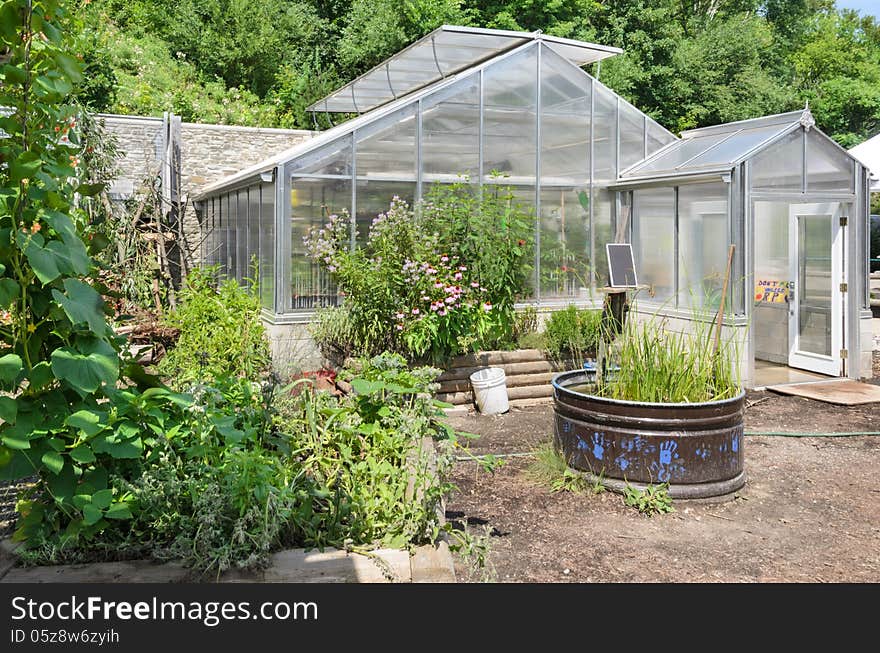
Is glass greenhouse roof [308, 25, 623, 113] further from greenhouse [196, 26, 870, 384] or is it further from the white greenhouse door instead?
the white greenhouse door

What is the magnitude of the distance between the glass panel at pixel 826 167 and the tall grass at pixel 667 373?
4.51 m

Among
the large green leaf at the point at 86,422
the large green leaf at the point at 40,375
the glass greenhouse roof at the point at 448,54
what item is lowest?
the large green leaf at the point at 86,422

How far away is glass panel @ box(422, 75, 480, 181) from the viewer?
354 inches

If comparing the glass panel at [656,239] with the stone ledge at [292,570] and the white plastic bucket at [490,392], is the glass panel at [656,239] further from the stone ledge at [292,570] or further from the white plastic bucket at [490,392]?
the stone ledge at [292,570]

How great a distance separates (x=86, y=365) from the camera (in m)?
2.65

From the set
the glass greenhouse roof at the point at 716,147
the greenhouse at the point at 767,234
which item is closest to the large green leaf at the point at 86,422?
the greenhouse at the point at 767,234

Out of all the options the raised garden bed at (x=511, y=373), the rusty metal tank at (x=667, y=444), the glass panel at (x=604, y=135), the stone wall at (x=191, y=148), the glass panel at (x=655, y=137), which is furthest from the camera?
the stone wall at (x=191, y=148)

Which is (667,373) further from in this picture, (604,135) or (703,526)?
(604,135)

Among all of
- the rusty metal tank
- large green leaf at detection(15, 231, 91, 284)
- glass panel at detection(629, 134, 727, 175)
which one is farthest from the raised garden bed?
large green leaf at detection(15, 231, 91, 284)

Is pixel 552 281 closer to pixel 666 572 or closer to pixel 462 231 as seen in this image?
pixel 462 231

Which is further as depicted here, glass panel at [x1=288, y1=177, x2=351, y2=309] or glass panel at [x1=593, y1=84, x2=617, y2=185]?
glass panel at [x1=593, y1=84, x2=617, y2=185]

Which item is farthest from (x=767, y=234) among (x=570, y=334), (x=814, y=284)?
(x=570, y=334)

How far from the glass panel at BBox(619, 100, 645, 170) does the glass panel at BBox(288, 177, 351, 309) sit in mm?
3624

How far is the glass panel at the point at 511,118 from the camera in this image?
30.5 feet
